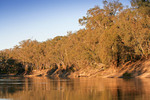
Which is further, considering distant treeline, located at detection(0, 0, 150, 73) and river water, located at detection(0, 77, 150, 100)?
distant treeline, located at detection(0, 0, 150, 73)

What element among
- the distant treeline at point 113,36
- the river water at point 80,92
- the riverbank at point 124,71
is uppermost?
the distant treeline at point 113,36

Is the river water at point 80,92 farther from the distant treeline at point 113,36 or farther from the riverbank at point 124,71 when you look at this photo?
the distant treeline at point 113,36

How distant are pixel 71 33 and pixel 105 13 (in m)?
20.9

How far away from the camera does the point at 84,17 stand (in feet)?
224

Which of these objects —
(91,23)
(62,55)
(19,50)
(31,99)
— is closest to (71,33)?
(62,55)

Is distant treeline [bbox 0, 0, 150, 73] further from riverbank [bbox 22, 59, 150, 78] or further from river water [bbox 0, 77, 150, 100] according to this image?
river water [bbox 0, 77, 150, 100]

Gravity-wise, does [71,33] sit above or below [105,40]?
above

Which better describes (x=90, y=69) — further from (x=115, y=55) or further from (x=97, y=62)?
(x=115, y=55)

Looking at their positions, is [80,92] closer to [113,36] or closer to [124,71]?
[113,36]

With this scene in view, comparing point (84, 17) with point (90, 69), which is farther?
point (84, 17)

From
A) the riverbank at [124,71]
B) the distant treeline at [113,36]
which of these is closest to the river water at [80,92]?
the riverbank at [124,71]

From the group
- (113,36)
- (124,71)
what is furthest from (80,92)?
(124,71)

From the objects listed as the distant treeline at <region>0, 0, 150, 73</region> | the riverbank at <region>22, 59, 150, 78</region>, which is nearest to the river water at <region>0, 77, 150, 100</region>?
the riverbank at <region>22, 59, 150, 78</region>

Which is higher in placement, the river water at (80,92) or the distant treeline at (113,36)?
the distant treeline at (113,36)
